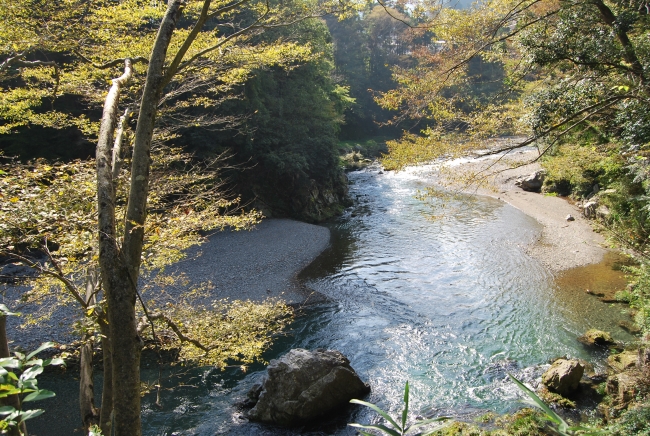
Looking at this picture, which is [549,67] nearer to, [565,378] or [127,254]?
[565,378]

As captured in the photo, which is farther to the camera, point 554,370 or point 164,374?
point 164,374

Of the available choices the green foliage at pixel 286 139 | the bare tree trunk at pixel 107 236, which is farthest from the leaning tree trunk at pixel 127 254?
the green foliage at pixel 286 139

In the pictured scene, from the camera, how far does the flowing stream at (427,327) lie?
755cm

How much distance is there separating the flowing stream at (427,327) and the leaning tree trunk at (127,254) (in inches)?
136

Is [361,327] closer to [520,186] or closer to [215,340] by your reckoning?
[215,340]

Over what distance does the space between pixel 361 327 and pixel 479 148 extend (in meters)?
5.54

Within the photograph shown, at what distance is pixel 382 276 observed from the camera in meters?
13.4

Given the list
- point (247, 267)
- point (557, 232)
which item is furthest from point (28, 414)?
point (557, 232)

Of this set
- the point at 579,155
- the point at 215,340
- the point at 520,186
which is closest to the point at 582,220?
the point at 579,155

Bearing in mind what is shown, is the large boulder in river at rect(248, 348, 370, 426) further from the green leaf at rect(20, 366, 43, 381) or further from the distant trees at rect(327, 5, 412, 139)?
the distant trees at rect(327, 5, 412, 139)

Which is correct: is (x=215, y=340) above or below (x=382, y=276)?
Answer: above

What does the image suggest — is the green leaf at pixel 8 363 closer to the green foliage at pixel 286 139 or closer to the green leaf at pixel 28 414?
the green leaf at pixel 28 414

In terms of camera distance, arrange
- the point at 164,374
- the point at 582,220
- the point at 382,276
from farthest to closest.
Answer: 1. the point at 582,220
2. the point at 382,276
3. the point at 164,374

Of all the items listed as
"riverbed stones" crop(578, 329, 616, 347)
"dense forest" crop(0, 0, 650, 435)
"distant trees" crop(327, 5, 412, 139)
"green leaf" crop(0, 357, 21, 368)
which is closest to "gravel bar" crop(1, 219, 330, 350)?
"dense forest" crop(0, 0, 650, 435)
